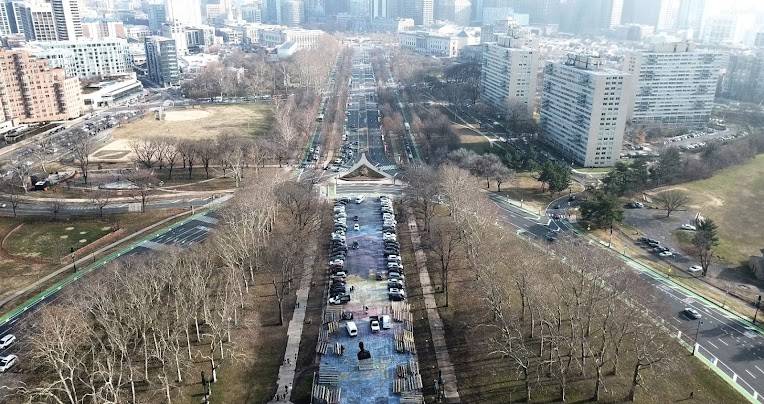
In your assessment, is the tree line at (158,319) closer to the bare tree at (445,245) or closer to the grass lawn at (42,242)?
the grass lawn at (42,242)

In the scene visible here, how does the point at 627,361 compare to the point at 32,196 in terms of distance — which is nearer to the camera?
the point at 627,361

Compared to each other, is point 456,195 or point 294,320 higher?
point 456,195

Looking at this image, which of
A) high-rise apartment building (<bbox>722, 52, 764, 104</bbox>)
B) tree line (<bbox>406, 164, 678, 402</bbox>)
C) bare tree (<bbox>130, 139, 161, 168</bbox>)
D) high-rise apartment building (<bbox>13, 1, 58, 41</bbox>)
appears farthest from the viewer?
high-rise apartment building (<bbox>13, 1, 58, 41</bbox>)

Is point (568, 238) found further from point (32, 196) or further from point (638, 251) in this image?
point (32, 196)

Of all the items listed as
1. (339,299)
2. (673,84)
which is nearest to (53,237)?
(339,299)

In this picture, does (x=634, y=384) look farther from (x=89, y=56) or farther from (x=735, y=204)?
(x=89, y=56)

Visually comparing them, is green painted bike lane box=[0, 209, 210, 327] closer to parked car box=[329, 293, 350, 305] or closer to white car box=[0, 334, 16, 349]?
white car box=[0, 334, 16, 349]

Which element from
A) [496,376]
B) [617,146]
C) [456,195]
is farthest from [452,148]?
[496,376]

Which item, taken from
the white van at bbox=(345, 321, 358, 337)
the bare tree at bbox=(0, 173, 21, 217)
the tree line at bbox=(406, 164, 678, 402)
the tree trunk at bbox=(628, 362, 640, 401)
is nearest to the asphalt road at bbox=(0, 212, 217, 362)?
the white van at bbox=(345, 321, 358, 337)
